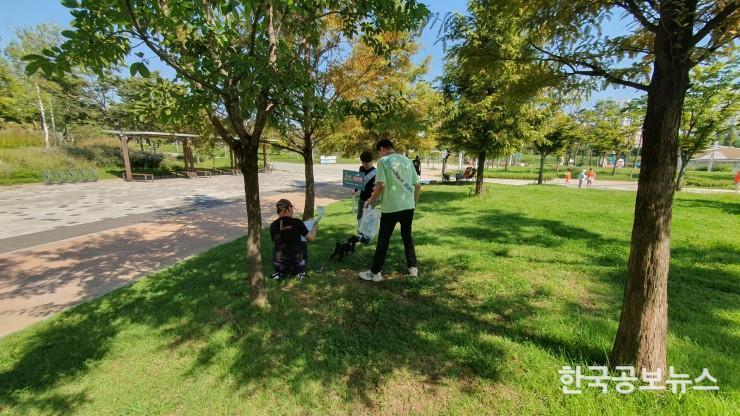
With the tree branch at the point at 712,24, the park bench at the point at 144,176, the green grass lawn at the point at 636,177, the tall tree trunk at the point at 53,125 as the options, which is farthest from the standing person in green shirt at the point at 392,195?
the tall tree trunk at the point at 53,125

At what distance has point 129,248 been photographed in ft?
20.0

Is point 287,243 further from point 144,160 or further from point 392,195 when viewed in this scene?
point 144,160

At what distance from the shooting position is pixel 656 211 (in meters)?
1.96

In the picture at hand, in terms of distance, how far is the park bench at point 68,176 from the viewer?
15586mm

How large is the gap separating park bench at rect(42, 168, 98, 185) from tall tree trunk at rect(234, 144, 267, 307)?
18701 mm

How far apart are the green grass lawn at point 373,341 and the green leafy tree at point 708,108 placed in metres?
9.28

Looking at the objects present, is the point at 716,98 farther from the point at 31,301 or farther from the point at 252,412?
the point at 31,301

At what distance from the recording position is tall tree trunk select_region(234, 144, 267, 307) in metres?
3.23

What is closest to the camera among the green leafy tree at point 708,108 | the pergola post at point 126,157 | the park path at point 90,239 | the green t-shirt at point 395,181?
the green t-shirt at point 395,181

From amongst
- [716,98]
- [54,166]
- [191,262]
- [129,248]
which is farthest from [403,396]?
[54,166]

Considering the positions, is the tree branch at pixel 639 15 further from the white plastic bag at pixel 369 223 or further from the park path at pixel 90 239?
the park path at pixel 90 239

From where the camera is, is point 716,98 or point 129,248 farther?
point 716,98

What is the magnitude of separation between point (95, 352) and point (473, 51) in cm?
421

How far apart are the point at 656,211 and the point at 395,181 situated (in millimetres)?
2441
